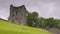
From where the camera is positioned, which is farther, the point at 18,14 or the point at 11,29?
the point at 18,14

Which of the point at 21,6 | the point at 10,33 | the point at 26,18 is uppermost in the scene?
the point at 21,6

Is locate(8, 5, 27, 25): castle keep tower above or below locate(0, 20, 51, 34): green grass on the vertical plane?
above

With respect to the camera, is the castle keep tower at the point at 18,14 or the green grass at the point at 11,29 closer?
the green grass at the point at 11,29

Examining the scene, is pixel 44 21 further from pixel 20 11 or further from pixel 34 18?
pixel 20 11

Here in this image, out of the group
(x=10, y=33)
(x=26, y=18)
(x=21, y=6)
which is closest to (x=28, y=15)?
(x=26, y=18)

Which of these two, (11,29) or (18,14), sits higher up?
(18,14)

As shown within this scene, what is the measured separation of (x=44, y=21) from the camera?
3080 centimetres

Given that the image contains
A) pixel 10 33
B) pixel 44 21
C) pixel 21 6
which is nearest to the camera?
pixel 10 33

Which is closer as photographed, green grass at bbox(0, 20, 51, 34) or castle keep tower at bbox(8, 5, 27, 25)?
green grass at bbox(0, 20, 51, 34)

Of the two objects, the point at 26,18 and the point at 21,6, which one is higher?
the point at 21,6

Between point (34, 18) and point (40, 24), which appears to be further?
point (34, 18)

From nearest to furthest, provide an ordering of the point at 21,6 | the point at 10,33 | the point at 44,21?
the point at 10,33
the point at 21,6
the point at 44,21

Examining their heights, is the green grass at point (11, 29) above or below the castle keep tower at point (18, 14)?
below

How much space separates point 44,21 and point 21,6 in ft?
16.8
